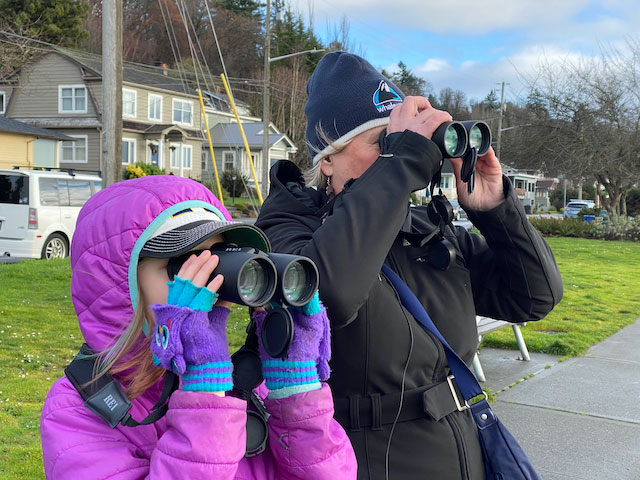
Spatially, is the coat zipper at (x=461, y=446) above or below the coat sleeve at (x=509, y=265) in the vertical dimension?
below

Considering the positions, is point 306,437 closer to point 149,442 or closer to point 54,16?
point 149,442

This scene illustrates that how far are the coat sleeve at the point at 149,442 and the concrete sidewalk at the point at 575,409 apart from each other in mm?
3251

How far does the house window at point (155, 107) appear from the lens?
40.3m

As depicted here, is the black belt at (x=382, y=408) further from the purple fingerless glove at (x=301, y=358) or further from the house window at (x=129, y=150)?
the house window at (x=129, y=150)

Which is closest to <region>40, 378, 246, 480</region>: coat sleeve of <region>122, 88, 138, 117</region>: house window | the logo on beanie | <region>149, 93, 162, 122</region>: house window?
the logo on beanie

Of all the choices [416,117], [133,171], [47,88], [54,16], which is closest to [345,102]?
[416,117]

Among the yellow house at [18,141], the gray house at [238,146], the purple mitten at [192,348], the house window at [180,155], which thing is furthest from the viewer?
the gray house at [238,146]

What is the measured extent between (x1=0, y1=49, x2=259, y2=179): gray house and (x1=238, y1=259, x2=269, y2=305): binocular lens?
122ft

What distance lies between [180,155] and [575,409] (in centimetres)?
3748

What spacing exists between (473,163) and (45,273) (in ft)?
32.3

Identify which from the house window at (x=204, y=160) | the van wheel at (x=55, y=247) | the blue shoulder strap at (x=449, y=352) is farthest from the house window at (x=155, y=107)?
the blue shoulder strap at (x=449, y=352)

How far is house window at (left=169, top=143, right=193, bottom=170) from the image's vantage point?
1596 inches

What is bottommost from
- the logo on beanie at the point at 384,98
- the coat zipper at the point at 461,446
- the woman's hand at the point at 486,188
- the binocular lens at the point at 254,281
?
the coat zipper at the point at 461,446

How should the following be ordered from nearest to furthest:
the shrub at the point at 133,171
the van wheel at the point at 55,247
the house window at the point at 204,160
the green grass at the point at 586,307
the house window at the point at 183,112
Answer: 1. the green grass at the point at 586,307
2. the van wheel at the point at 55,247
3. the shrub at the point at 133,171
4. the house window at the point at 183,112
5. the house window at the point at 204,160
